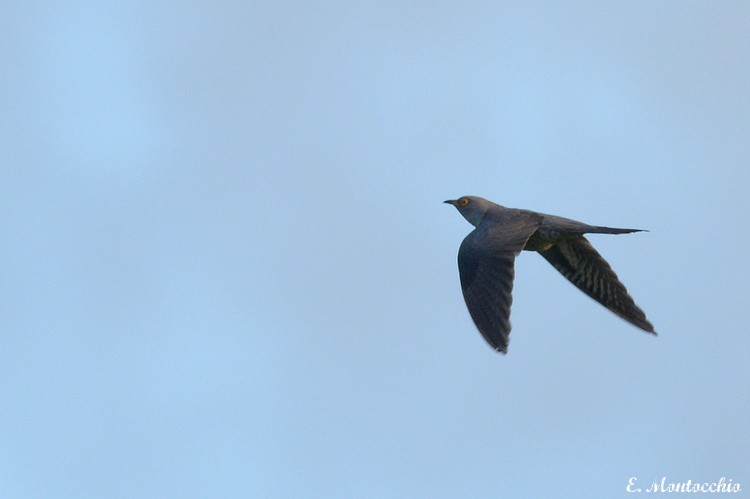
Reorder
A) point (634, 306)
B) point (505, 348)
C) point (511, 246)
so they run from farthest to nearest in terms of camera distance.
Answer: point (634, 306)
point (511, 246)
point (505, 348)

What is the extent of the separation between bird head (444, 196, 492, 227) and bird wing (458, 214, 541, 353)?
1.59 m

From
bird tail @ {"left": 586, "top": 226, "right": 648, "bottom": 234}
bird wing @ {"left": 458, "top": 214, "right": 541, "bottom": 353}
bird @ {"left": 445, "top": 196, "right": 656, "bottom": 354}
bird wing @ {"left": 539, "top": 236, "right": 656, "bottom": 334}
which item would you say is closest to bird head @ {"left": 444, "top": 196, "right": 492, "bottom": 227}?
bird @ {"left": 445, "top": 196, "right": 656, "bottom": 354}

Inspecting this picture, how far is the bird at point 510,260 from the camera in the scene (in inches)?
731

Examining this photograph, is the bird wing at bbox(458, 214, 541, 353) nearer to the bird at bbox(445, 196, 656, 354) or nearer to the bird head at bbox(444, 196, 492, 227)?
the bird at bbox(445, 196, 656, 354)

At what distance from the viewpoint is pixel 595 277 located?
21797mm

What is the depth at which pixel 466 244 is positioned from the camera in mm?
19703

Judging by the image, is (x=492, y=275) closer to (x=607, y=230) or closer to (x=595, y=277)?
(x=607, y=230)

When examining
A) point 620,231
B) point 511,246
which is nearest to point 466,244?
point 511,246

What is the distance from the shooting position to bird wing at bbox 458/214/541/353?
18.3m

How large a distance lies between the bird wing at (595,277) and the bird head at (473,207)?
3.73 feet

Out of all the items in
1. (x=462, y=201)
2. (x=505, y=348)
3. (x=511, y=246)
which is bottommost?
(x=505, y=348)

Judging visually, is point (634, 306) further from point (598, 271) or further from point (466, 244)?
point (466, 244)

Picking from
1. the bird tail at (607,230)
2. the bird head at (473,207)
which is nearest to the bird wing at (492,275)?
the bird tail at (607,230)

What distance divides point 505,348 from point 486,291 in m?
1.07
